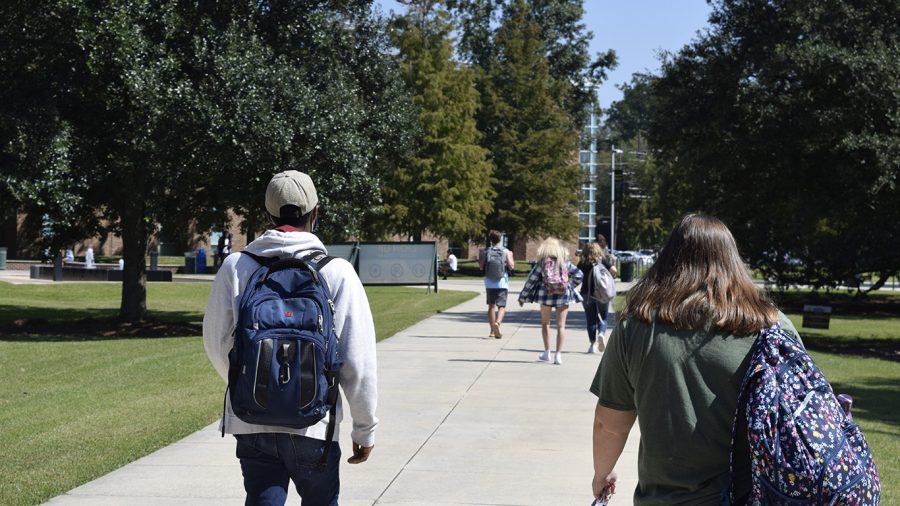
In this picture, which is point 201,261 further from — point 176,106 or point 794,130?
point 794,130

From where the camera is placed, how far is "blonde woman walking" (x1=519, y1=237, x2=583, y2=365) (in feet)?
44.4

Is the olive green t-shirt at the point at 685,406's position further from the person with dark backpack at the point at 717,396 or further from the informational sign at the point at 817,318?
the informational sign at the point at 817,318

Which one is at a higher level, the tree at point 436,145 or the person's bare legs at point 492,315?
the tree at point 436,145

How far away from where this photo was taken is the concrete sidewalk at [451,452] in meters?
6.62

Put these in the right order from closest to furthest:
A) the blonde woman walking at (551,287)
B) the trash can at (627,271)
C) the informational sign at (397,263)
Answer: the blonde woman walking at (551,287)
the informational sign at (397,263)
the trash can at (627,271)

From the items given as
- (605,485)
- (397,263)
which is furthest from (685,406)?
(397,263)

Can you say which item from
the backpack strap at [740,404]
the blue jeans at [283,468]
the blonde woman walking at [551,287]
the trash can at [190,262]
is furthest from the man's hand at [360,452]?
the trash can at [190,262]

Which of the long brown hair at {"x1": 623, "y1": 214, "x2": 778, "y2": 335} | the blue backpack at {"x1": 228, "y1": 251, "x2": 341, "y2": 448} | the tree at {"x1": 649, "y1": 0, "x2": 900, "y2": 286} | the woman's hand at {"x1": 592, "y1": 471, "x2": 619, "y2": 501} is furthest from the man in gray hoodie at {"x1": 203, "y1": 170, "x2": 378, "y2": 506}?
the tree at {"x1": 649, "y1": 0, "x2": 900, "y2": 286}

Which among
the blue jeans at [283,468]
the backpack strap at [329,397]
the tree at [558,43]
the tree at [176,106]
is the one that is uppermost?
the tree at [558,43]

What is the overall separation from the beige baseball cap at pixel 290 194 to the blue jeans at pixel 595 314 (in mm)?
11109

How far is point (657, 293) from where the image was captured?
3.25 metres

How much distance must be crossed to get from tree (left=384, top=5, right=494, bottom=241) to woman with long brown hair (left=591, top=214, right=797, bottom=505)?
137 feet

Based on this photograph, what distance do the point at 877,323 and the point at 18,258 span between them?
41191 mm

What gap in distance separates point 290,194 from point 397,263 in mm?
27333
